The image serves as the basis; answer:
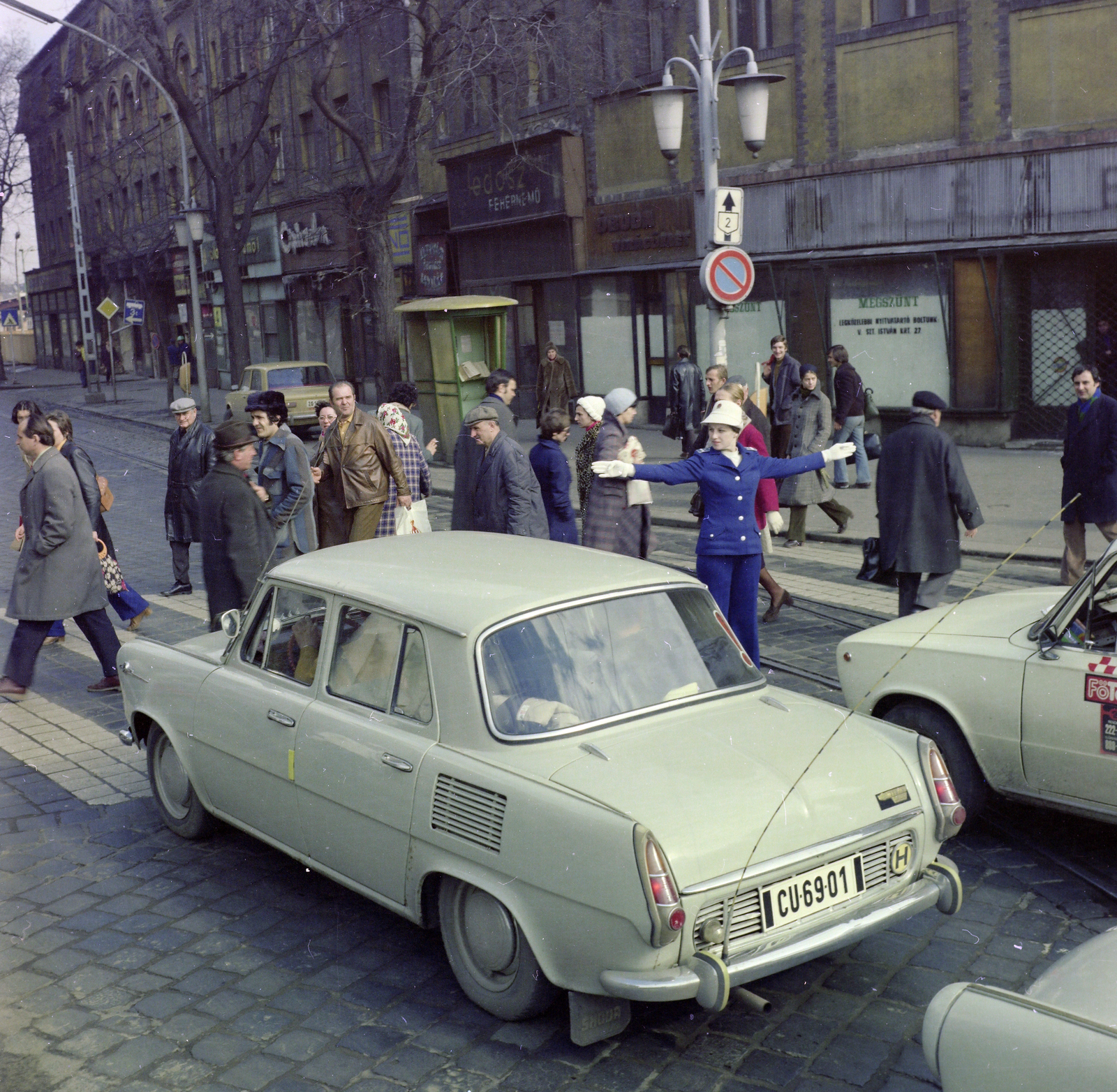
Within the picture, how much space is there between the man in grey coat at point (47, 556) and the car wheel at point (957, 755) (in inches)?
208

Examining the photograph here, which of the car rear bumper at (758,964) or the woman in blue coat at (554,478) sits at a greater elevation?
the woman in blue coat at (554,478)

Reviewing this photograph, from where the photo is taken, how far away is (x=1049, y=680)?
511cm

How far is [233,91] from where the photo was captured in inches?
1657

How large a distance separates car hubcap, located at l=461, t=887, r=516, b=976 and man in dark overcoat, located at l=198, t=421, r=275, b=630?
12.4 feet

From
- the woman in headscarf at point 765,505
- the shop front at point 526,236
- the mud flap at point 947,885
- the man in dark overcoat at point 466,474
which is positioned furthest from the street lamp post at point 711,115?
the shop front at point 526,236

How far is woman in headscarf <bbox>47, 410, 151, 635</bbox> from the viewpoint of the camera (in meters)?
8.54

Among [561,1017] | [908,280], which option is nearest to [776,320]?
[908,280]

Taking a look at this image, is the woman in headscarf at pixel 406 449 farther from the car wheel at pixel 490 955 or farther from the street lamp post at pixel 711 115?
→ the car wheel at pixel 490 955

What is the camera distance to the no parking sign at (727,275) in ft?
41.5

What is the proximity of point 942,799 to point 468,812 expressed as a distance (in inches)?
63.6

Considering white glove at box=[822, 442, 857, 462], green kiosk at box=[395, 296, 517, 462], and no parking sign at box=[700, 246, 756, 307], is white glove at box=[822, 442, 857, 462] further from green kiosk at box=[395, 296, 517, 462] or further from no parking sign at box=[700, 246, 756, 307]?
green kiosk at box=[395, 296, 517, 462]

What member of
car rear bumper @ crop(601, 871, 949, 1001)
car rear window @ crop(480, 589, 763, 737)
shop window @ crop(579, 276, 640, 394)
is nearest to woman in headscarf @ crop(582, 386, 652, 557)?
car rear window @ crop(480, 589, 763, 737)

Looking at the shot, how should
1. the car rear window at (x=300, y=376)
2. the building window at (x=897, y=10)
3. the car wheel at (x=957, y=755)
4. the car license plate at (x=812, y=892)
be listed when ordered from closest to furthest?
1. the car license plate at (x=812, y=892)
2. the car wheel at (x=957, y=755)
3. the building window at (x=897, y=10)
4. the car rear window at (x=300, y=376)

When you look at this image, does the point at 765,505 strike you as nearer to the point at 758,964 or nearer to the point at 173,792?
the point at 173,792
